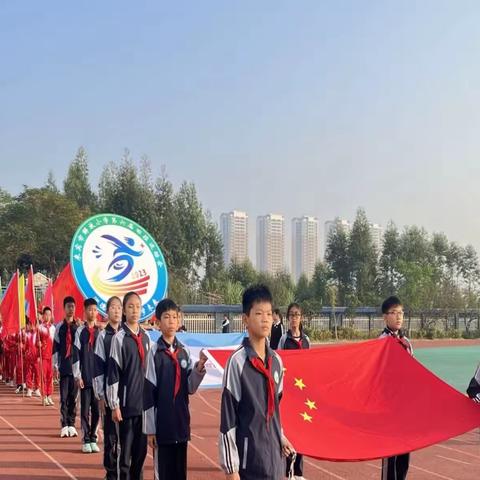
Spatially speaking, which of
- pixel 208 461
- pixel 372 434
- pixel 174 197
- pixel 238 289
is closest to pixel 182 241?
pixel 174 197

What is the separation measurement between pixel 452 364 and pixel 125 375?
20374mm

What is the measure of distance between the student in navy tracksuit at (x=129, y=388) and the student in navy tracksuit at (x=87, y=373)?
7.05ft

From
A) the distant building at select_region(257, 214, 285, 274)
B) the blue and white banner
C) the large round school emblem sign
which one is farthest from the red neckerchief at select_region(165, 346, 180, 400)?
the distant building at select_region(257, 214, 285, 274)

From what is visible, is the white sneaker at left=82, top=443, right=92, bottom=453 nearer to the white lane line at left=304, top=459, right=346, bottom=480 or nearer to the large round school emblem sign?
the large round school emblem sign

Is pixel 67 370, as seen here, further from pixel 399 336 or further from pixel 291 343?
pixel 399 336

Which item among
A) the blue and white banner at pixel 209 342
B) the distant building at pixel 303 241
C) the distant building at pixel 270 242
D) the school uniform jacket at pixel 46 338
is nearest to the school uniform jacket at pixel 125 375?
the blue and white banner at pixel 209 342

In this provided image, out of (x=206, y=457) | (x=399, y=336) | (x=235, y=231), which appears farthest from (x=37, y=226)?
(x=235, y=231)

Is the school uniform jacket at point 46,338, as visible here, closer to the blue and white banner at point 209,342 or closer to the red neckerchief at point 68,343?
the blue and white banner at point 209,342

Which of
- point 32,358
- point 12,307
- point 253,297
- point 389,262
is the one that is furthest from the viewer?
point 389,262

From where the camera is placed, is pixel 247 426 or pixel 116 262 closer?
pixel 247 426

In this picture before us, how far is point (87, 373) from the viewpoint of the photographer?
848 cm

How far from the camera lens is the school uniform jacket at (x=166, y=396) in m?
5.15

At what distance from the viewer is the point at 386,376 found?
5637 millimetres

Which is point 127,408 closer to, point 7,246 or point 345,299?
point 7,246
